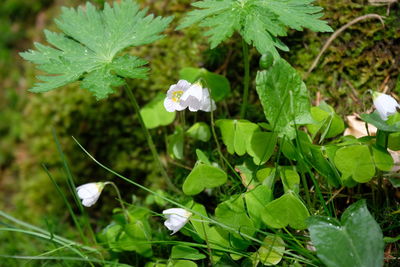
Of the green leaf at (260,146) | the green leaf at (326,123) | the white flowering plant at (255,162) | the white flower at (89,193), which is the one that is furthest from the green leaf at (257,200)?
the white flower at (89,193)

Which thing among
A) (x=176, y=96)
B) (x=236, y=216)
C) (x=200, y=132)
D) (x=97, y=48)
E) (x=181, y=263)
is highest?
(x=97, y=48)

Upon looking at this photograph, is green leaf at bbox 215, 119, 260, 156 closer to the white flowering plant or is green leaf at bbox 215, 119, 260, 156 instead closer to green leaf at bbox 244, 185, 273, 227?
the white flowering plant

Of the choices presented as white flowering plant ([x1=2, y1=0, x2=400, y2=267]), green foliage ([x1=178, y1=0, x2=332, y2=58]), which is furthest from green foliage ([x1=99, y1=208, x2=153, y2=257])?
green foliage ([x1=178, y1=0, x2=332, y2=58])

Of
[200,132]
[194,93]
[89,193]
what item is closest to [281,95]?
[194,93]

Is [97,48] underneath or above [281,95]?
above

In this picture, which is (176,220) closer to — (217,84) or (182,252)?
(182,252)

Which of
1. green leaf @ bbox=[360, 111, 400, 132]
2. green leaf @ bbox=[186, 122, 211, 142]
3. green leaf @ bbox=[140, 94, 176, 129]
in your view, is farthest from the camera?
green leaf @ bbox=[140, 94, 176, 129]
